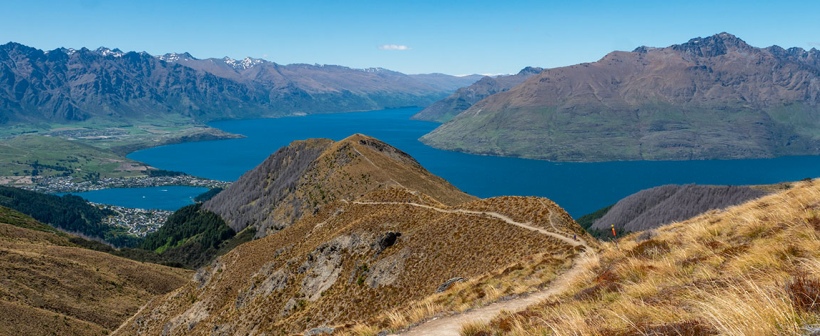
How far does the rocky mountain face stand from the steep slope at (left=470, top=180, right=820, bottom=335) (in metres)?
10.7

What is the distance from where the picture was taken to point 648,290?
15422mm

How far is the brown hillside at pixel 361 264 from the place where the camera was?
48.0 metres

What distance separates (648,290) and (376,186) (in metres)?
125

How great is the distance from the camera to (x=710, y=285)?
1364cm

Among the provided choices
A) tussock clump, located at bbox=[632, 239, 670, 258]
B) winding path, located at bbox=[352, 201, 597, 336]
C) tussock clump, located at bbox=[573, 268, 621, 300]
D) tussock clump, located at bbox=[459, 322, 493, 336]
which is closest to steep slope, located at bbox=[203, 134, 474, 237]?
winding path, located at bbox=[352, 201, 597, 336]

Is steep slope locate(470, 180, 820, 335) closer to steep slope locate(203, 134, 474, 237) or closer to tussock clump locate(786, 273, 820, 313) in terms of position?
tussock clump locate(786, 273, 820, 313)

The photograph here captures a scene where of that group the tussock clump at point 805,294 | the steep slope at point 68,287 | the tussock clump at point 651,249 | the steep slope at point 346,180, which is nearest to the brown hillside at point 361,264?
the tussock clump at point 651,249

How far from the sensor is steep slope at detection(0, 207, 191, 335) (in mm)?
86312

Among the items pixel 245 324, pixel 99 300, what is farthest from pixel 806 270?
pixel 99 300

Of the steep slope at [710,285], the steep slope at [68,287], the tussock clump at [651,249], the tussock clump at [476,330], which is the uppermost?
the steep slope at [710,285]

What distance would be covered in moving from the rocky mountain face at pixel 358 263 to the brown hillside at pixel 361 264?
0.48 ft

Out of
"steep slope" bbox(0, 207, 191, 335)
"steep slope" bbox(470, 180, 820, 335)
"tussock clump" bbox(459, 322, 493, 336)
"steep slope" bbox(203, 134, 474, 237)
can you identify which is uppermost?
"steep slope" bbox(470, 180, 820, 335)

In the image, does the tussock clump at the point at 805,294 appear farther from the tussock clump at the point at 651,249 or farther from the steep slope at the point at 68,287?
the steep slope at the point at 68,287

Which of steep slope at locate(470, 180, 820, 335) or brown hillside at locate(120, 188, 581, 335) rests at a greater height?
steep slope at locate(470, 180, 820, 335)
